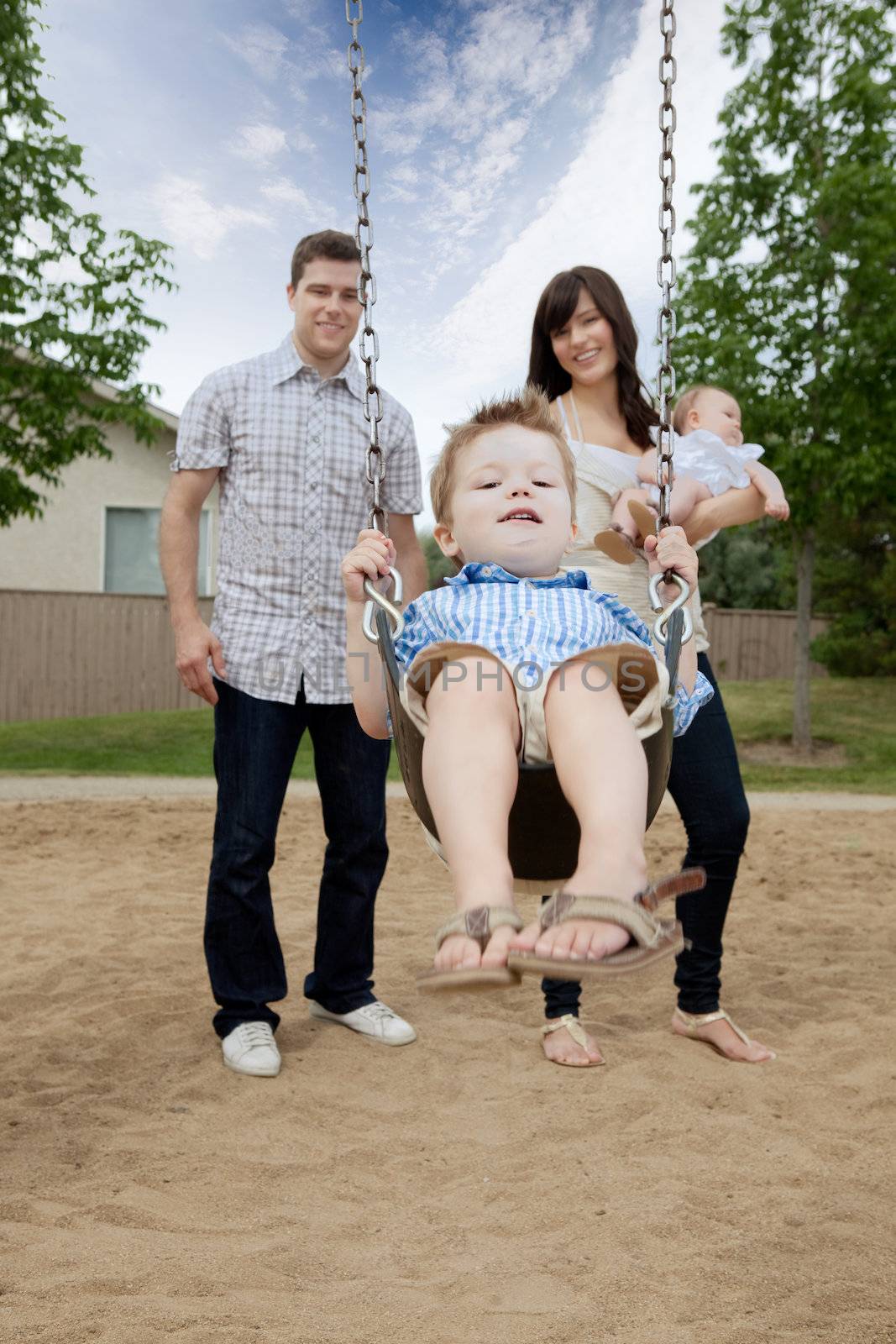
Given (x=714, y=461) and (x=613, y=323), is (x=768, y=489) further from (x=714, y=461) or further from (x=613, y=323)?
(x=613, y=323)

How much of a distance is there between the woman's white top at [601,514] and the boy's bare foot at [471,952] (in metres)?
1.25

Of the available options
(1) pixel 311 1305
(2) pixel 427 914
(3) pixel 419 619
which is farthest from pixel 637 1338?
(2) pixel 427 914

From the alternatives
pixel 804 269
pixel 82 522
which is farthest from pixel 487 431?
pixel 82 522

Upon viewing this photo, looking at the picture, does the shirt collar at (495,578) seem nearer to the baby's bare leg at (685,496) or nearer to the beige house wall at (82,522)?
the baby's bare leg at (685,496)

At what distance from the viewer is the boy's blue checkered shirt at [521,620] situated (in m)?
1.96

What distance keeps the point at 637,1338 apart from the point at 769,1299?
0.31 m

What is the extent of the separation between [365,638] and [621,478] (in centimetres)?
90

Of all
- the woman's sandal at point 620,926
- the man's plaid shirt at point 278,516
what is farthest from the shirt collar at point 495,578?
the man's plaid shirt at point 278,516

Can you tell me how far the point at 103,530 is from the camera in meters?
14.8

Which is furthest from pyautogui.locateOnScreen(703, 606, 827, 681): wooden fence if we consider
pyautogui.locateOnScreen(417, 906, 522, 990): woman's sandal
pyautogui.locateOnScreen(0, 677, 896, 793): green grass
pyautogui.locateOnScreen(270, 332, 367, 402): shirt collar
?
pyautogui.locateOnScreen(417, 906, 522, 990): woman's sandal

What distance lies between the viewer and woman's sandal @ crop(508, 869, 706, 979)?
61.9 inches

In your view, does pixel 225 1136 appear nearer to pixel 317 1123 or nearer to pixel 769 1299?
pixel 317 1123

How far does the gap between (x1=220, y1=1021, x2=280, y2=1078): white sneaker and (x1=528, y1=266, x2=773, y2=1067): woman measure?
3.92ft

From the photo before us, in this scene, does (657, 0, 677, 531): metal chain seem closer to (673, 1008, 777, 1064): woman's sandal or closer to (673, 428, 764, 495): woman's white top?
(673, 428, 764, 495): woman's white top
